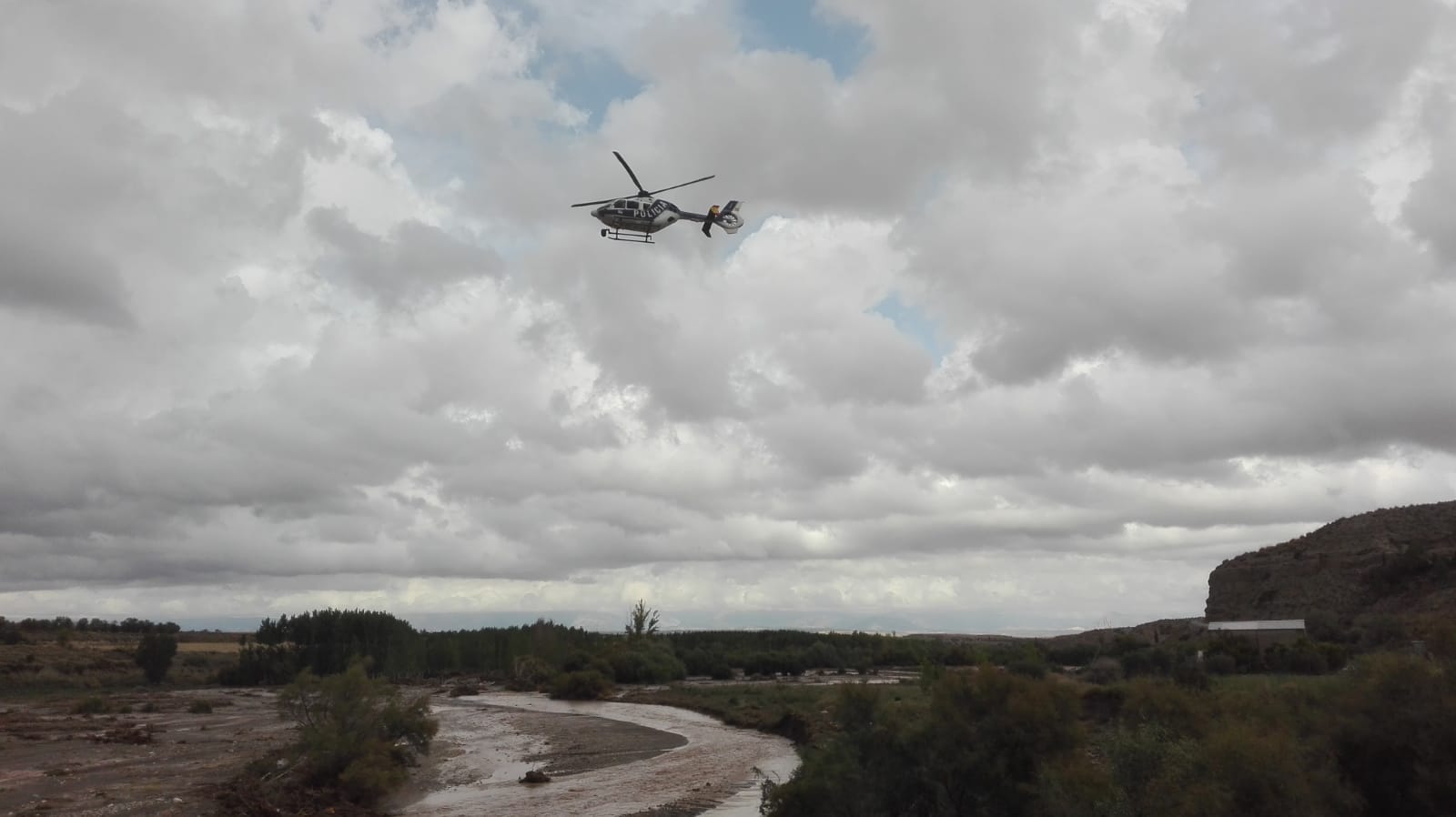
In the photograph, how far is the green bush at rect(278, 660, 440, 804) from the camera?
40719 mm

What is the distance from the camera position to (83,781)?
43.1 m

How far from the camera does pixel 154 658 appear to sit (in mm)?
119688

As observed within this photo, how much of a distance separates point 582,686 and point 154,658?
171ft

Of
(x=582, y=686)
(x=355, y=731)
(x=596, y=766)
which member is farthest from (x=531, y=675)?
(x=355, y=731)

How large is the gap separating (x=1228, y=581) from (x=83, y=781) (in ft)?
273

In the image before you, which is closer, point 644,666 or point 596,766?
point 596,766

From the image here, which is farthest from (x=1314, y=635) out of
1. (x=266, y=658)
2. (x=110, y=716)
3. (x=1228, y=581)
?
(x=266, y=658)

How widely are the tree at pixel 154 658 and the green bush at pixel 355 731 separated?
279ft

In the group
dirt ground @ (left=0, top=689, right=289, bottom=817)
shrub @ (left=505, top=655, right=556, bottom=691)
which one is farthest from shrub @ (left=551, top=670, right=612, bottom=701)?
dirt ground @ (left=0, top=689, right=289, bottom=817)

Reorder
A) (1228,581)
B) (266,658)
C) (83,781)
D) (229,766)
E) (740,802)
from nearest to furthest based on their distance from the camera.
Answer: (740,802) < (83,781) < (229,766) < (1228,581) < (266,658)

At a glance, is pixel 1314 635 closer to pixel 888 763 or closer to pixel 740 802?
pixel 740 802

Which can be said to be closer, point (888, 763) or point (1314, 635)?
Answer: point (888, 763)

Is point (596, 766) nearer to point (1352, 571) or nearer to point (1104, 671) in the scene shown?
point (1104, 671)

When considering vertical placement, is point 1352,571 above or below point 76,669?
above
